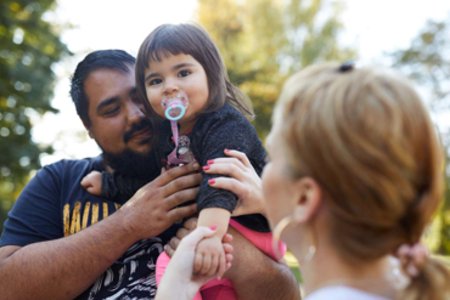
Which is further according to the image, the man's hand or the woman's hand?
the man's hand

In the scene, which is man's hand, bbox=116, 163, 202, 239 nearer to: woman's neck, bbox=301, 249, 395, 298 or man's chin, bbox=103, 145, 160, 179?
man's chin, bbox=103, 145, 160, 179

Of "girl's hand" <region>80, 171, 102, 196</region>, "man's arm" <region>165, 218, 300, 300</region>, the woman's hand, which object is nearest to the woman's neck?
the woman's hand

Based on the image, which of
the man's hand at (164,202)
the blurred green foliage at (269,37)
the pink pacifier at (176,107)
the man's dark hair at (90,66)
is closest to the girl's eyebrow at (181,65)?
the pink pacifier at (176,107)

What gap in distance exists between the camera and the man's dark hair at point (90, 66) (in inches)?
126

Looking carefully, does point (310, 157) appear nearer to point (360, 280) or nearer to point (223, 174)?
point (360, 280)

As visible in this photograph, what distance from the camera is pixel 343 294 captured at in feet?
4.95

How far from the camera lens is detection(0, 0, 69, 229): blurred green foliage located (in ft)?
48.8

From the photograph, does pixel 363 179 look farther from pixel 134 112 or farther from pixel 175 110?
pixel 134 112

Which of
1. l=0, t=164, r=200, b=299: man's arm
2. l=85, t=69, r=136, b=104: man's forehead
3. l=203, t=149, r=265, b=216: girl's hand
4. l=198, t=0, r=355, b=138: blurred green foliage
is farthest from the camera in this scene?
l=198, t=0, r=355, b=138: blurred green foliage

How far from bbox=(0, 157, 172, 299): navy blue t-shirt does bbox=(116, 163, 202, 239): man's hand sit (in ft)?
A: 0.68

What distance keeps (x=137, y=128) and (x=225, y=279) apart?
839 millimetres

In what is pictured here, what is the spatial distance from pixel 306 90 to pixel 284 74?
1098 inches

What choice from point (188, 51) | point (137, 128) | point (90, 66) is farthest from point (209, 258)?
point (90, 66)

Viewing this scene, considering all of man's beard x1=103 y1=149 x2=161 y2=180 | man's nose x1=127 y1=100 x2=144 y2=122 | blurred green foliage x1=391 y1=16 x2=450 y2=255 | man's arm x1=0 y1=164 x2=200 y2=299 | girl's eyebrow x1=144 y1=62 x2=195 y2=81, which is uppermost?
girl's eyebrow x1=144 y1=62 x2=195 y2=81
